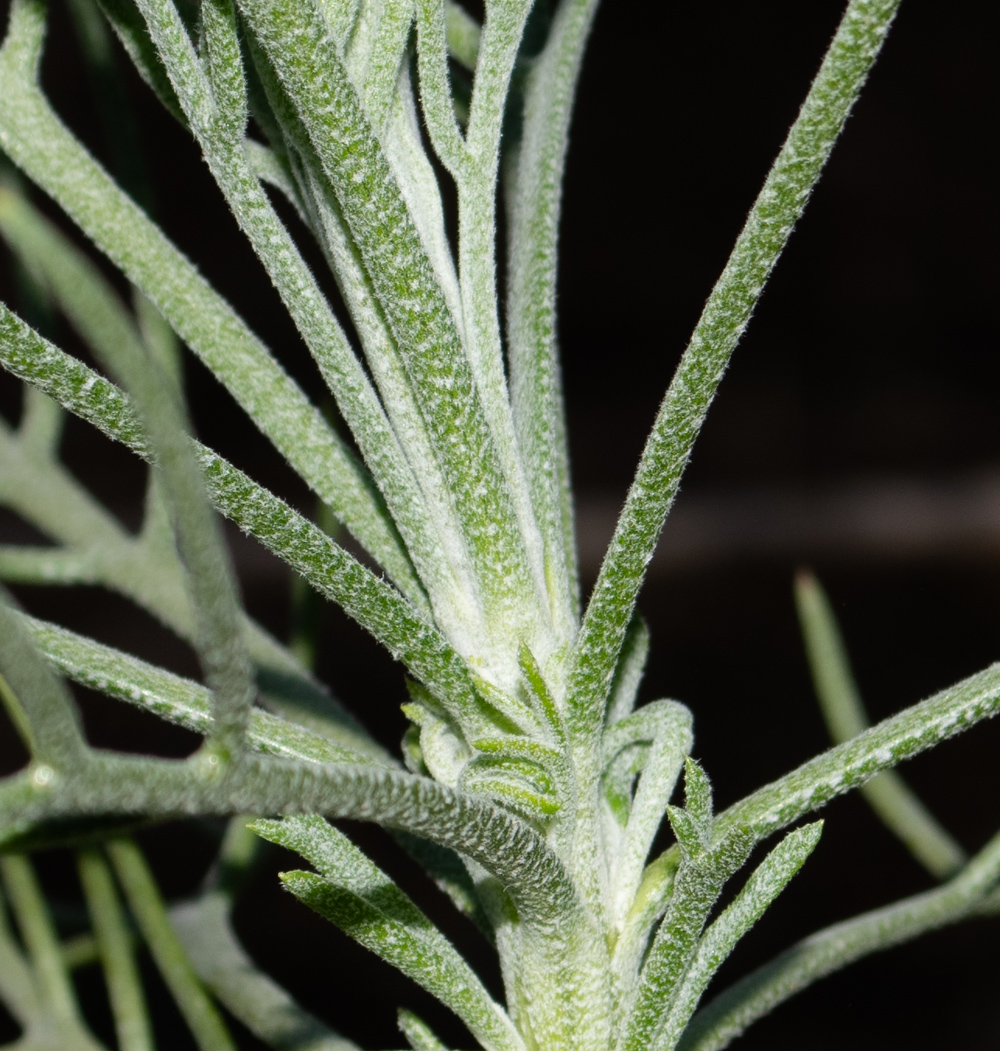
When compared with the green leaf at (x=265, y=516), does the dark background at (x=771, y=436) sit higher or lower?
higher

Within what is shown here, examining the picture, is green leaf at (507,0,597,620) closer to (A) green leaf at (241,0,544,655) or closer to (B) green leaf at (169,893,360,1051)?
(A) green leaf at (241,0,544,655)

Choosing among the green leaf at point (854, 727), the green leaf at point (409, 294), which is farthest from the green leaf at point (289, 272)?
the green leaf at point (854, 727)

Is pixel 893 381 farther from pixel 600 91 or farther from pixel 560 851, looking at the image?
pixel 560 851

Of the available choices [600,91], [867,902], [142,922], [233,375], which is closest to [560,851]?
[233,375]

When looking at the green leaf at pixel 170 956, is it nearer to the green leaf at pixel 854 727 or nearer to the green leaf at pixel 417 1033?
the green leaf at pixel 417 1033

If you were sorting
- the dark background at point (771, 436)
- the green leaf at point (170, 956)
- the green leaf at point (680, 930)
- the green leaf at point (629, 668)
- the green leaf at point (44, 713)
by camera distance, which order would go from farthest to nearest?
the dark background at point (771, 436) < the green leaf at point (170, 956) < the green leaf at point (629, 668) < the green leaf at point (680, 930) < the green leaf at point (44, 713)

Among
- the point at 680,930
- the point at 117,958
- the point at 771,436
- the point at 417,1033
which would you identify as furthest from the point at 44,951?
the point at 771,436

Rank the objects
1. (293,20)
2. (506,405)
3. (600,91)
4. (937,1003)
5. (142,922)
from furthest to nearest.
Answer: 1. (600,91)
2. (937,1003)
3. (142,922)
4. (506,405)
5. (293,20)
